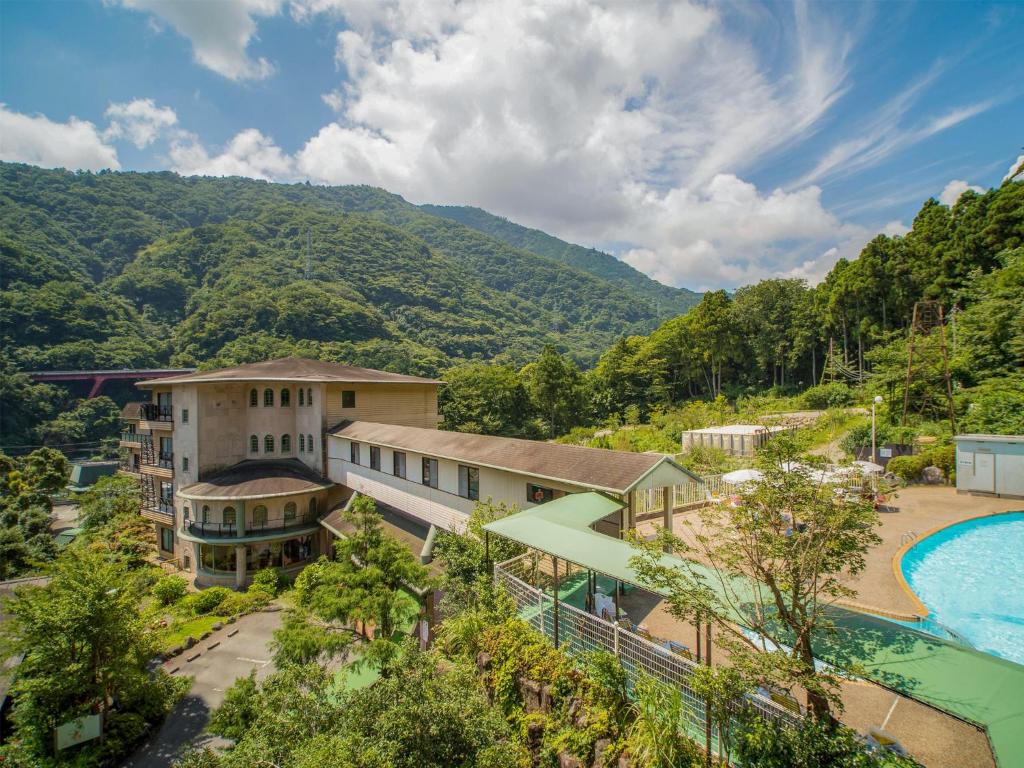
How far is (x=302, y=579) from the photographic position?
1273cm

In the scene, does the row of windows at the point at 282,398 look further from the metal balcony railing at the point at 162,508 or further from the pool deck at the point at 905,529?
the pool deck at the point at 905,529

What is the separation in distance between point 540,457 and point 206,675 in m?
12.3

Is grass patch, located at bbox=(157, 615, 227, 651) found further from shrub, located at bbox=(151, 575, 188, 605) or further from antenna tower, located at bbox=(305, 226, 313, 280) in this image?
antenna tower, located at bbox=(305, 226, 313, 280)

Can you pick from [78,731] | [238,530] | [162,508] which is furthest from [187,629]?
[162,508]

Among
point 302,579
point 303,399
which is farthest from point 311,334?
point 302,579

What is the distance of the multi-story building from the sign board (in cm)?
864

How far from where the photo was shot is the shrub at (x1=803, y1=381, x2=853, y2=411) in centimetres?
3316

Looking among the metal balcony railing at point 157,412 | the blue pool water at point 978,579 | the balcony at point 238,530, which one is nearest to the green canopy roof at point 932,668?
the blue pool water at point 978,579

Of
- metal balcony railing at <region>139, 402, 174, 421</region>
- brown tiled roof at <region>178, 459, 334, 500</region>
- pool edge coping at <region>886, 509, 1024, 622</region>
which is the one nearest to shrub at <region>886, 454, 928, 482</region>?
pool edge coping at <region>886, 509, 1024, 622</region>

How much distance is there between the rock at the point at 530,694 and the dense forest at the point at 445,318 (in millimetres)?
24576

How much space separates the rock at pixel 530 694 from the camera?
6.69 metres

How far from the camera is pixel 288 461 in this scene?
75.1 feet

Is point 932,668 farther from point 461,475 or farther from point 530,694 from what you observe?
point 461,475

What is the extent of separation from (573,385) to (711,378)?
15604 mm
